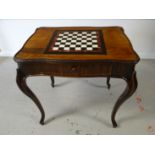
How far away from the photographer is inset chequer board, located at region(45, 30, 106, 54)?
3.33ft

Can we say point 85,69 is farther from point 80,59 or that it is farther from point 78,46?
point 78,46

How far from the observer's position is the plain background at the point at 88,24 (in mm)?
1836

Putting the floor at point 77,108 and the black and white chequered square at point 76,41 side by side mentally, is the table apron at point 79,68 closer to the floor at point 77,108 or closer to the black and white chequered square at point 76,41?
the black and white chequered square at point 76,41

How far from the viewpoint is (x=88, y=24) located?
6.09 feet

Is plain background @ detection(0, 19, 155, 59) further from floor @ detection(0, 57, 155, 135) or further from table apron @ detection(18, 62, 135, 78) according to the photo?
table apron @ detection(18, 62, 135, 78)

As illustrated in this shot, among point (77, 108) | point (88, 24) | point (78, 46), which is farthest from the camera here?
point (88, 24)

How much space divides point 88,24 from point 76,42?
825 mm

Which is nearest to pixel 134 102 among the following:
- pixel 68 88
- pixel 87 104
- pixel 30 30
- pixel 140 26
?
pixel 87 104

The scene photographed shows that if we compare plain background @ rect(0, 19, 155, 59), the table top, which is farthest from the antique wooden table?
plain background @ rect(0, 19, 155, 59)

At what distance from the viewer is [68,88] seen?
1.66 m

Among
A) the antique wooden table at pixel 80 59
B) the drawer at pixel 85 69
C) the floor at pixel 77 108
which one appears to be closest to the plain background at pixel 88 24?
the floor at pixel 77 108

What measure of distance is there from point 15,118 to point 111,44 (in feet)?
3.05

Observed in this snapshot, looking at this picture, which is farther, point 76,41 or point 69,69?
point 76,41

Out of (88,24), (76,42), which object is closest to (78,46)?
(76,42)
